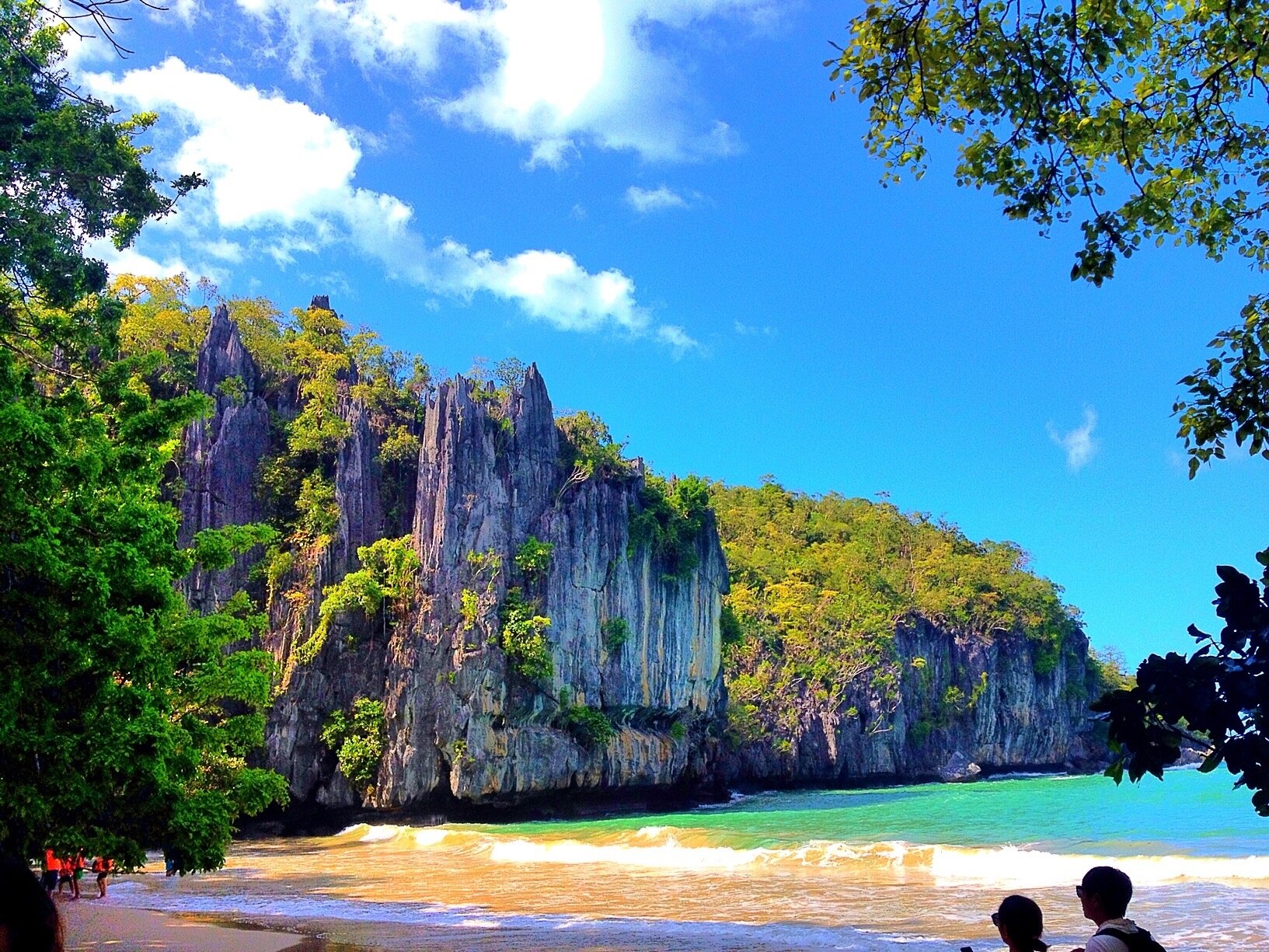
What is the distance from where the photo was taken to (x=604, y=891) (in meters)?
14.5

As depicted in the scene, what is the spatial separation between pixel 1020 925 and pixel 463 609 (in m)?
26.0

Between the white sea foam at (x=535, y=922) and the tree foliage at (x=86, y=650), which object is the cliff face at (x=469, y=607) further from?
the tree foliage at (x=86, y=650)

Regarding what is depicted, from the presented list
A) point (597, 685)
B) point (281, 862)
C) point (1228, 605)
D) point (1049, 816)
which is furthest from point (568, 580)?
point (1228, 605)

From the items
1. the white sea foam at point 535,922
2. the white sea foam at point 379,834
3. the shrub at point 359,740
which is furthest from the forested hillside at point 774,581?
the white sea foam at point 535,922

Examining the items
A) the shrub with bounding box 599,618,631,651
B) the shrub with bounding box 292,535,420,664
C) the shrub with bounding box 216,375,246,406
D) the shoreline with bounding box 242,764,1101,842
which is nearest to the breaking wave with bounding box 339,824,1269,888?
the shoreline with bounding box 242,764,1101,842

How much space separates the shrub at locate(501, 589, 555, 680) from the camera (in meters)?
28.3

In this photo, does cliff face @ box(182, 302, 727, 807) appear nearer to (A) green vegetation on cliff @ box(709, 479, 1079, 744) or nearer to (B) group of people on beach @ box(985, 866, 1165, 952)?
(A) green vegetation on cliff @ box(709, 479, 1079, 744)

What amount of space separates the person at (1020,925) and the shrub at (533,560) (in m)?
26.7

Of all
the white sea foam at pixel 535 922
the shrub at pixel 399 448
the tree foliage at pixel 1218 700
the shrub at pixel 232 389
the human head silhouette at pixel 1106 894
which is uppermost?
the shrub at pixel 232 389

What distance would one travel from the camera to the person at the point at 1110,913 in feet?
9.27

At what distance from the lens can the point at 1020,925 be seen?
3092mm

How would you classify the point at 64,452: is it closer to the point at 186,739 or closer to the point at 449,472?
the point at 186,739

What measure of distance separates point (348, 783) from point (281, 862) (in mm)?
7799

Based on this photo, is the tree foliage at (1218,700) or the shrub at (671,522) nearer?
the tree foliage at (1218,700)
